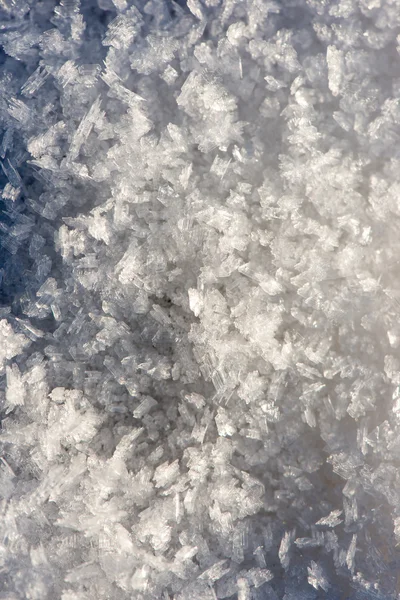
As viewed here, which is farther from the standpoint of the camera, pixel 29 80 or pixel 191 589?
pixel 29 80

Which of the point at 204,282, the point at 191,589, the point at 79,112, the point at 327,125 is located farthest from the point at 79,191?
the point at 191,589

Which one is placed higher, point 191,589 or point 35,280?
point 35,280

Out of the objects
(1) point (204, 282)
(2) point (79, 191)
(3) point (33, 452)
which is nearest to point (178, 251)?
(1) point (204, 282)

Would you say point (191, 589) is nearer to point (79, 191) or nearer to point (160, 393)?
point (160, 393)

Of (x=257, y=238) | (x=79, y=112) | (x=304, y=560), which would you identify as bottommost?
(x=304, y=560)

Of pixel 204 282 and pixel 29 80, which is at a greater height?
pixel 29 80

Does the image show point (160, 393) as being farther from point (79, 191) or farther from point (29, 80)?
point (29, 80)
